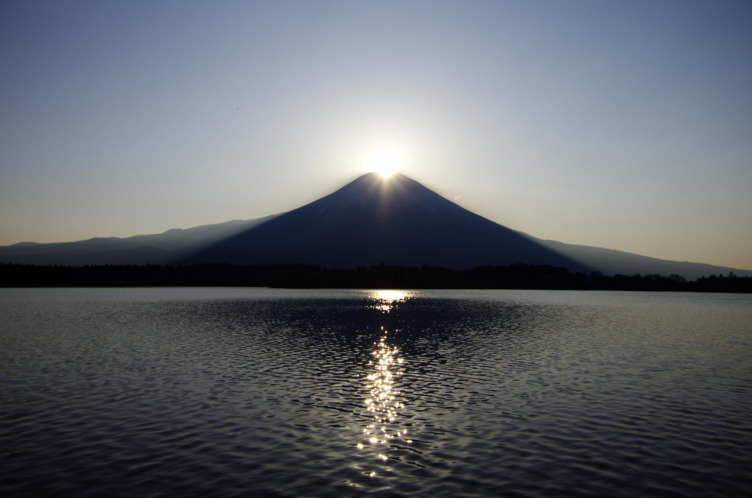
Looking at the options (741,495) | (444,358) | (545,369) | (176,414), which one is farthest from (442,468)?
(444,358)

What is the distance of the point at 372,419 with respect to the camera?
76.9 feet

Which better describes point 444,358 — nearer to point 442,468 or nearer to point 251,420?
point 251,420

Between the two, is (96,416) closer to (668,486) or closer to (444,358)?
(668,486)

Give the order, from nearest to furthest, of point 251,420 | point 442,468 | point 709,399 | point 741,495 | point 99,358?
point 741,495, point 442,468, point 251,420, point 709,399, point 99,358

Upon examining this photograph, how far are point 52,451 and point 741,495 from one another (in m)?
22.7

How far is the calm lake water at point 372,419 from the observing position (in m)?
A: 16.0

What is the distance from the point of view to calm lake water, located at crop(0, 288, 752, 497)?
16016 mm

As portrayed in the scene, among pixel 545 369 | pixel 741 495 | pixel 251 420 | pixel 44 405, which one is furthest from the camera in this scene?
pixel 545 369

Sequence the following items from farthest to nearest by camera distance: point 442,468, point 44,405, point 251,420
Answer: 1. point 44,405
2. point 251,420
3. point 442,468

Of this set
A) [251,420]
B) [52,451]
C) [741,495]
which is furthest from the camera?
[251,420]

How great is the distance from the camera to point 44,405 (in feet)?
82.7

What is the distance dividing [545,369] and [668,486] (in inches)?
840

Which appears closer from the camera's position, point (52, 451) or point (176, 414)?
point (52, 451)

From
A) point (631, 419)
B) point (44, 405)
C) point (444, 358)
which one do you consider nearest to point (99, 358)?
point (44, 405)
